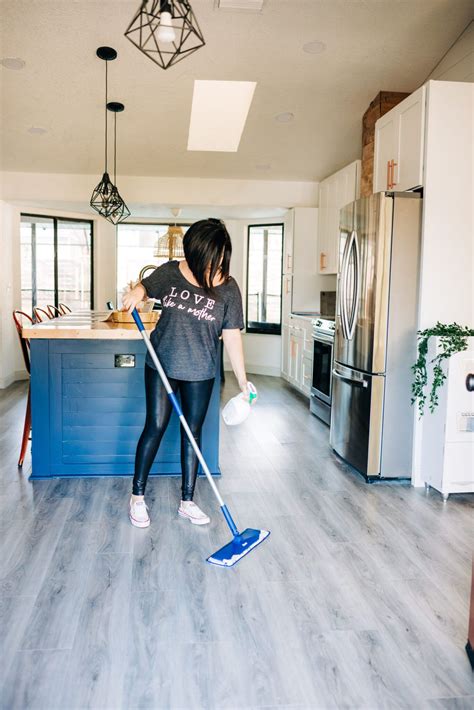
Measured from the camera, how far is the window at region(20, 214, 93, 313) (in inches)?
277

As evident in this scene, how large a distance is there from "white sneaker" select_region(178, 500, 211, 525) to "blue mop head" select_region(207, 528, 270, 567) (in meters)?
0.23

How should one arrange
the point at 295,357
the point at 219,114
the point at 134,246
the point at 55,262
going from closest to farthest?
the point at 219,114
the point at 295,357
the point at 55,262
the point at 134,246

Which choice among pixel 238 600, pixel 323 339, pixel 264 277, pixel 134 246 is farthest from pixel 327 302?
pixel 238 600

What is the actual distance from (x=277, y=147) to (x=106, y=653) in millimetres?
5072

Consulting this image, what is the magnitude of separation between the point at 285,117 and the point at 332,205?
1169 millimetres

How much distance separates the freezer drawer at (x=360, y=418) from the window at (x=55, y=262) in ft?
15.8

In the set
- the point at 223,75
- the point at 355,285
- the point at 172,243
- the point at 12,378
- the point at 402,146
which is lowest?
the point at 12,378

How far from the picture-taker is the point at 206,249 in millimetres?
2379

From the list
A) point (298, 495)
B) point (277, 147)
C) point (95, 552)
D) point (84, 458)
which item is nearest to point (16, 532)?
point (95, 552)

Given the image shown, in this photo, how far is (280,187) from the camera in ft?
21.3

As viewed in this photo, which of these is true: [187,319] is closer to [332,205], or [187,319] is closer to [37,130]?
[37,130]

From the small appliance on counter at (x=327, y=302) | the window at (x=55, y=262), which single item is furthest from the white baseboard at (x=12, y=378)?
the small appliance on counter at (x=327, y=302)

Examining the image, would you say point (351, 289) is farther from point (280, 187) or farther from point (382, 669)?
point (280, 187)

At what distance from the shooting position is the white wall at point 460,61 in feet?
12.3
